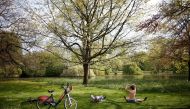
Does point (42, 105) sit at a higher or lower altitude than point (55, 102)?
lower

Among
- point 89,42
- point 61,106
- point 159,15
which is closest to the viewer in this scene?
point 159,15

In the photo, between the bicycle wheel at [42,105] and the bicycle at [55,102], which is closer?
the bicycle at [55,102]

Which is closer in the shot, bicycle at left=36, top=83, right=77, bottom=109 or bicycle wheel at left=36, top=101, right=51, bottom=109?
bicycle at left=36, top=83, right=77, bottom=109

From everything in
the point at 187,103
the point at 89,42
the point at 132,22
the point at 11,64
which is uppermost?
the point at 132,22

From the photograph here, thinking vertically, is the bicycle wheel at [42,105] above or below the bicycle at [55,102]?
below

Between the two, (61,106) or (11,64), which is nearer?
(61,106)

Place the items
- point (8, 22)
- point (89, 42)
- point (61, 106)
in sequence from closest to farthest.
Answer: point (61, 106)
point (8, 22)
point (89, 42)

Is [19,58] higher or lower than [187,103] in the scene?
higher

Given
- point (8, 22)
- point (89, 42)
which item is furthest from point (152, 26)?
point (89, 42)

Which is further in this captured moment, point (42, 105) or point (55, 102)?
point (42, 105)

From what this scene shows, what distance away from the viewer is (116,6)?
95.4 feet

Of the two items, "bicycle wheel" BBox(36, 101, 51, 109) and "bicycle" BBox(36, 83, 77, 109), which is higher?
"bicycle" BBox(36, 83, 77, 109)

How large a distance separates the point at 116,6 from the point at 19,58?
997 centimetres

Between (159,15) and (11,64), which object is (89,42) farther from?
(159,15)
